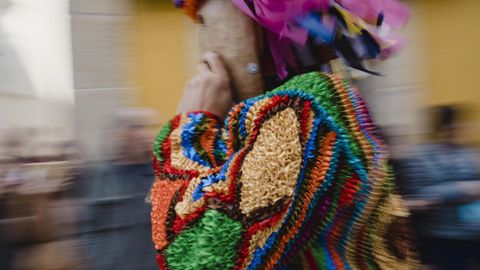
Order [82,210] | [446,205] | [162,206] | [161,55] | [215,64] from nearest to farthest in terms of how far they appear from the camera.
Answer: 1. [162,206]
2. [215,64]
3. [446,205]
4. [82,210]
5. [161,55]

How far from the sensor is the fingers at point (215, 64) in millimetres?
1474

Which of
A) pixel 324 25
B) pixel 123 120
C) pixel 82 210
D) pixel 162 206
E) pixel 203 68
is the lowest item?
pixel 82 210

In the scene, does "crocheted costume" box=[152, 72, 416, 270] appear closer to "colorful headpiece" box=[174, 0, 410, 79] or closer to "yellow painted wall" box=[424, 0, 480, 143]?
"colorful headpiece" box=[174, 0, 410, 79]

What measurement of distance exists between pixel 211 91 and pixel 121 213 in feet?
7.18

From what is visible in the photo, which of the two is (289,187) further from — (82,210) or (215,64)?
(82,210)

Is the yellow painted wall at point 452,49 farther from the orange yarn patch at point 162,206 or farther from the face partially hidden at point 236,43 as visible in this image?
the orange yarn patch at point 162,206

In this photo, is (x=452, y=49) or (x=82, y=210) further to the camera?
(x=452, y=49)

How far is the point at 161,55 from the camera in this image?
579 centimetres

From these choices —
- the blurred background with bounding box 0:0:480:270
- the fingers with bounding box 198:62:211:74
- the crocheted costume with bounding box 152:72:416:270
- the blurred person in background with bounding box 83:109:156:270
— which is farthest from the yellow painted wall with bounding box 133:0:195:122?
the crocheted costume with bounding box 152:72:416:270

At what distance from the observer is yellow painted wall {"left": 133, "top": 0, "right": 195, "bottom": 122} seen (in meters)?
5.69

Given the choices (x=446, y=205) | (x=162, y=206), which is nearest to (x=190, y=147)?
(x=162, y=206)

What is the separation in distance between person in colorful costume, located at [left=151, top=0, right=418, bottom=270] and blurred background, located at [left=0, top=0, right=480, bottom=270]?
2177mm

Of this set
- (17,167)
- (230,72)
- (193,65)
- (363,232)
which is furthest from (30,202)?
(363,232)

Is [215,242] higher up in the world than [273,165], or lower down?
lower down
